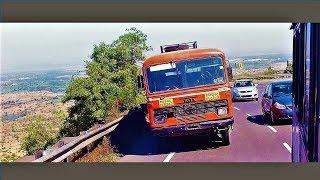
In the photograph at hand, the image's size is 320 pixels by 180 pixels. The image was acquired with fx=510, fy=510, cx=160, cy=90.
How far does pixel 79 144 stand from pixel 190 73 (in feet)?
6.98

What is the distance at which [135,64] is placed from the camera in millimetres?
9383

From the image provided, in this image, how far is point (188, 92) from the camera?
804cm

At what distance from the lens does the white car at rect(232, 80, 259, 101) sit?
866cm

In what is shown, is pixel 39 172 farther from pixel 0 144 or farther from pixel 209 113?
pixel 209 113

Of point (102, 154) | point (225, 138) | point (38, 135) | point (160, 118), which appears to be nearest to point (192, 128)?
point (160, 118)

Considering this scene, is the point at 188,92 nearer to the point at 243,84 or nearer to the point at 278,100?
the point at 243,84

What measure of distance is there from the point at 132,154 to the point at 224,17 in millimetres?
3547

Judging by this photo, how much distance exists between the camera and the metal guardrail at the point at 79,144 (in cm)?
699

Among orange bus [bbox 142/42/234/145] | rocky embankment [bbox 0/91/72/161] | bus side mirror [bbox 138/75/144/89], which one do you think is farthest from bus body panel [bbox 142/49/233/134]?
rocky embankment [bbox 0/91/72/161]

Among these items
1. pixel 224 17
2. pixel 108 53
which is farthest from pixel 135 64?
pixel 224 17

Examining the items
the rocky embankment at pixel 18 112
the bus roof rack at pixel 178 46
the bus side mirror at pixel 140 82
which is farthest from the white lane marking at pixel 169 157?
the rocky embankment at pixel 18 112

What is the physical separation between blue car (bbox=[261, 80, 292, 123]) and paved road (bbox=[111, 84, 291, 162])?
274 millimetres

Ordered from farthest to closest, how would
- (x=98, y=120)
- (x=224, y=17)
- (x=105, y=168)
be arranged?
(x=98, y=120) → (x=105, y=168) → (x=224, y=17)

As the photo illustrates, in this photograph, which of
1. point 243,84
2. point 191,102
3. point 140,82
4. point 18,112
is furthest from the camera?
point 243,84
